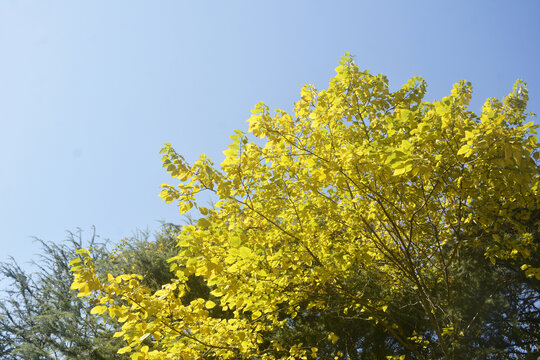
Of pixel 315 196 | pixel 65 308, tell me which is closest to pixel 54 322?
pixel 65 308

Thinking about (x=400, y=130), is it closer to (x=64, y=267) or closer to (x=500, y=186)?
(x=500, y=186)

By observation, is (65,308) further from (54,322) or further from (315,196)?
(315,196)

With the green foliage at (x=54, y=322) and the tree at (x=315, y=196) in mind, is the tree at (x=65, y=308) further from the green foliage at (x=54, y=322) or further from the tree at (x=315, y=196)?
the tree at (x=315, y=196)

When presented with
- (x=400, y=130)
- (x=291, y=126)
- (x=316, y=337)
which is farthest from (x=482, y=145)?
(x=316, y=337)

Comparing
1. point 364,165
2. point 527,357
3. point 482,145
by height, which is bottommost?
point 527,357

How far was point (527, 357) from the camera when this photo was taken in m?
7.04

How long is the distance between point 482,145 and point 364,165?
1.11 meters

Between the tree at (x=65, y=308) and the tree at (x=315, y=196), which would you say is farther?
the tree at (x=65, y=308)

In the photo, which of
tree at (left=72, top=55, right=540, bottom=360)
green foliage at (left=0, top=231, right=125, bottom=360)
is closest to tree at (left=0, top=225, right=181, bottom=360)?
green foliage at (left=0, top=231, right=125, bottom=360)

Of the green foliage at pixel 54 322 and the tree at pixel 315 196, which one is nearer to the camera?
the tree at pixel 315 196

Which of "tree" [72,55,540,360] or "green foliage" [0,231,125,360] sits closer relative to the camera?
"tree" [72,55,540,360]

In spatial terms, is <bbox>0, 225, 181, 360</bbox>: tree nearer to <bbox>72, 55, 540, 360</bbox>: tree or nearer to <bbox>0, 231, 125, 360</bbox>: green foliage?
<bbox>0, 231, 125, 360</bbox>: green foliage

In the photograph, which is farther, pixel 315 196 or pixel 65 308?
pixel 65 308

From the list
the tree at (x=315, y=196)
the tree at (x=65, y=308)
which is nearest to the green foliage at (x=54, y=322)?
the tree at (x=65, y=308)
